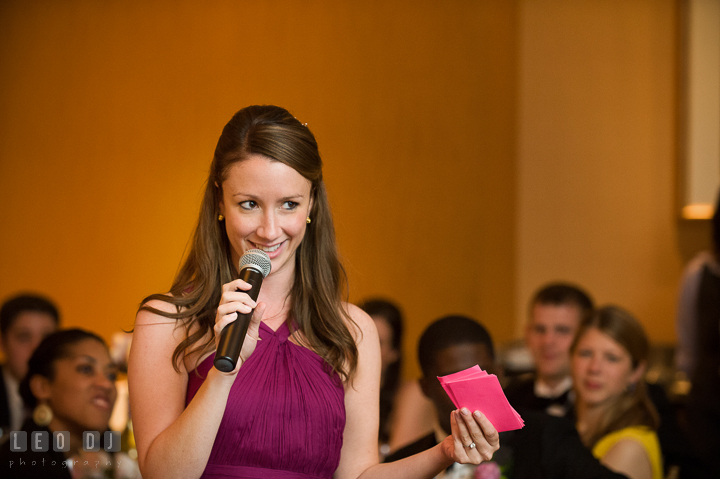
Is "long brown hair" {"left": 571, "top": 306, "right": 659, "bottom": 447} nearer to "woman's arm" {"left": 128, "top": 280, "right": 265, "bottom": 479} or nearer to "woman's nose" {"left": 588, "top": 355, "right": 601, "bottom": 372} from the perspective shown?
"woman's nose" {"left": 588, "top": 355, "right": 601, "bottom": 372}

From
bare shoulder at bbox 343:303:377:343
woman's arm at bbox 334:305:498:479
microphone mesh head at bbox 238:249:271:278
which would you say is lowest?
woman's arm at bbox 334:305:498:479

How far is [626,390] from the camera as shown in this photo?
2.95 meters

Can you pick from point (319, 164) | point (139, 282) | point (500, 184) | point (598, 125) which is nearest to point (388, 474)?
point (319, 164)

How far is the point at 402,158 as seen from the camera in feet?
17.6

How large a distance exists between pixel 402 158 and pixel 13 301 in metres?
2.78

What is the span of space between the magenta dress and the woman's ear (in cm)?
123

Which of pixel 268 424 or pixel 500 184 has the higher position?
pixel 500 184

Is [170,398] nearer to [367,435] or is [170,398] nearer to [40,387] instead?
[367,435]

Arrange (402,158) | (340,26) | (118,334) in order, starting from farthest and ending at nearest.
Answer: (402,158), (340,26), (118,334)

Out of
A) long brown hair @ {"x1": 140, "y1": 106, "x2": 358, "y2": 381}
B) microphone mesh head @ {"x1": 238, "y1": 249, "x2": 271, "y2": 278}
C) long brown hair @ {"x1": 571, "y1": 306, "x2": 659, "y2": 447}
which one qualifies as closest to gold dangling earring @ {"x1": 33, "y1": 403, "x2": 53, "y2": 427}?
long brown hair @ {"x1": 140, "y1": 106, "x2": 358, "y2": 381}

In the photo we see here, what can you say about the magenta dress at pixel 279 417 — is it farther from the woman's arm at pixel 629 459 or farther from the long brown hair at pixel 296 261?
the woman's arm at pixel 629 459

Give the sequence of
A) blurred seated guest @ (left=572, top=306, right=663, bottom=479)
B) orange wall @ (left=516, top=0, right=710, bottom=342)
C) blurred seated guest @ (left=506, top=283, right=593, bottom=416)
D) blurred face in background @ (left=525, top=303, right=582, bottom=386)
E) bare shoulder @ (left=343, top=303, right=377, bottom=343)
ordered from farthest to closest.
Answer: orange wall @ (left=516, top=0, right=710, bottom=342) → blurred face in background @ (left=525, top=303, right=582, bottom=386) → blurred seated guest @ (left=506, top=283, right=593, bottom=416) → blurred seated guest @ (left=572, top=306, right=663, bottom=479) → bare shoulder @ (left=343, top=303, right=377, bottom=343)

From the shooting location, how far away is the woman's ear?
8.34 ft

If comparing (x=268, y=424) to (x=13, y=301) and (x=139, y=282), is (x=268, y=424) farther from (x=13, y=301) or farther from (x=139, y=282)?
(x=139, y=282)
